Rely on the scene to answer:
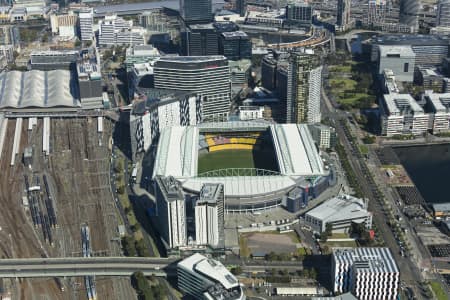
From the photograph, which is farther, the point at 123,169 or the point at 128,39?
the point at 128,39

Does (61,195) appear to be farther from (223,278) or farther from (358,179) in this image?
(358,179)

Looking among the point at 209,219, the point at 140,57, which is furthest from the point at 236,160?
the point at 140,57

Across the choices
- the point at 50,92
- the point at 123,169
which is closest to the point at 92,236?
the point at 123,169

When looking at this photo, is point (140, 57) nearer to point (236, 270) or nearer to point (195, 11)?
point (195, 11)

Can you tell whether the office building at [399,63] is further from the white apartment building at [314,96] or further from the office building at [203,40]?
the office building at [203,40]

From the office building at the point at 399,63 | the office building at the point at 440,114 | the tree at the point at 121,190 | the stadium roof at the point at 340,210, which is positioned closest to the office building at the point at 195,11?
the office building at the point at 399,63

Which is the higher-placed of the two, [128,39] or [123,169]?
[128,39]
